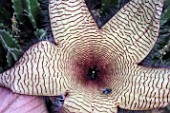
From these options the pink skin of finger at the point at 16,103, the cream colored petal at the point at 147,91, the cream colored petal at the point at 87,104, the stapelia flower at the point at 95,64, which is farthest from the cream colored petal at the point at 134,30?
the pink skin of finger at the point at 16,103

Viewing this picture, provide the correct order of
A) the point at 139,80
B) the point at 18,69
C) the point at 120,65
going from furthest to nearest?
1. the point at 120,65
2. the point at 139,80
3. the point at 18,69

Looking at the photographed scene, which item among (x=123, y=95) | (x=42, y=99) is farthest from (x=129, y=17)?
(x=42, y=99)

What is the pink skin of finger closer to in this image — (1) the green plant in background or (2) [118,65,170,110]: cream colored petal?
(1) the green plant in background

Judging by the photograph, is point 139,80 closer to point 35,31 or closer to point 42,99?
point 42,99

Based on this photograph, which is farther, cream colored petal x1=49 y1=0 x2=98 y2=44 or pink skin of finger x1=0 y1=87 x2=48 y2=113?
cream colored petal x1=49 y1=0 x2=98 y2=44

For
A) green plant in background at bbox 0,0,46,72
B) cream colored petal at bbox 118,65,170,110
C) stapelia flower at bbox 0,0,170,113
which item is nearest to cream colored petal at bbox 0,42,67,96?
stapelia flower at bbox 0,0,170,113

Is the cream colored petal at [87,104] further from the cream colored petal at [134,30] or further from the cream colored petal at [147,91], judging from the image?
the cream colored petal at [134,30]
